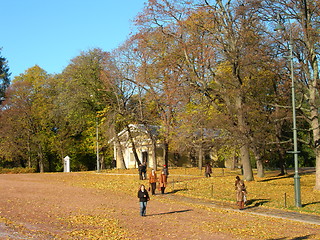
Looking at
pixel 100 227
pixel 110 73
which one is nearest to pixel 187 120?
pixel 110 73

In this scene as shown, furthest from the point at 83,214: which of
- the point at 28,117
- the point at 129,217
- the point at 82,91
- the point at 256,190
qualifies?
the point at 28,117

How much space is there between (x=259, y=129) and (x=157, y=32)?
1055 centimetres

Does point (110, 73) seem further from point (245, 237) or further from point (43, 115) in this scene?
point (245, 237)

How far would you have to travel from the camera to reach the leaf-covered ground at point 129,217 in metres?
13.6

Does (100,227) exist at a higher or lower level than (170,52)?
lower

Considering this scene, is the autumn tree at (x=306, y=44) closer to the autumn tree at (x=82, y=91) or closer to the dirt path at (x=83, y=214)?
the dirt path at (x=83, y=214)

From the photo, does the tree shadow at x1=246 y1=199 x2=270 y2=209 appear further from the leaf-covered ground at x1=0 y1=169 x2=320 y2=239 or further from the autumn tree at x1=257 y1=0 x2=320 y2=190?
the autumn tree at x1=257 y1=0 x2=320 y2=190

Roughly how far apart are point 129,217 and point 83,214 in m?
2.03

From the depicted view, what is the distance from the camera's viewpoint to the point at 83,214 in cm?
1708

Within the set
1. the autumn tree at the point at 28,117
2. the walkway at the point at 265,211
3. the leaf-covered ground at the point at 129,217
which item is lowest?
the walkway at the point at 265,211

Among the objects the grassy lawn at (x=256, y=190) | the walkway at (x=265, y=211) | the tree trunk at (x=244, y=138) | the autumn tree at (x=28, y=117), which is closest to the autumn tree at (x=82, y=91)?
the autumn tree at (x=28, y=117)

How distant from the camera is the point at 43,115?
52.6 metres

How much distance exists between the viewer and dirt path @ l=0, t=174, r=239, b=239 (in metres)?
13.4

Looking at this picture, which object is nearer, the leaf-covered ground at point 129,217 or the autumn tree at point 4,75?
the leaf-covered ground at point 129,217
